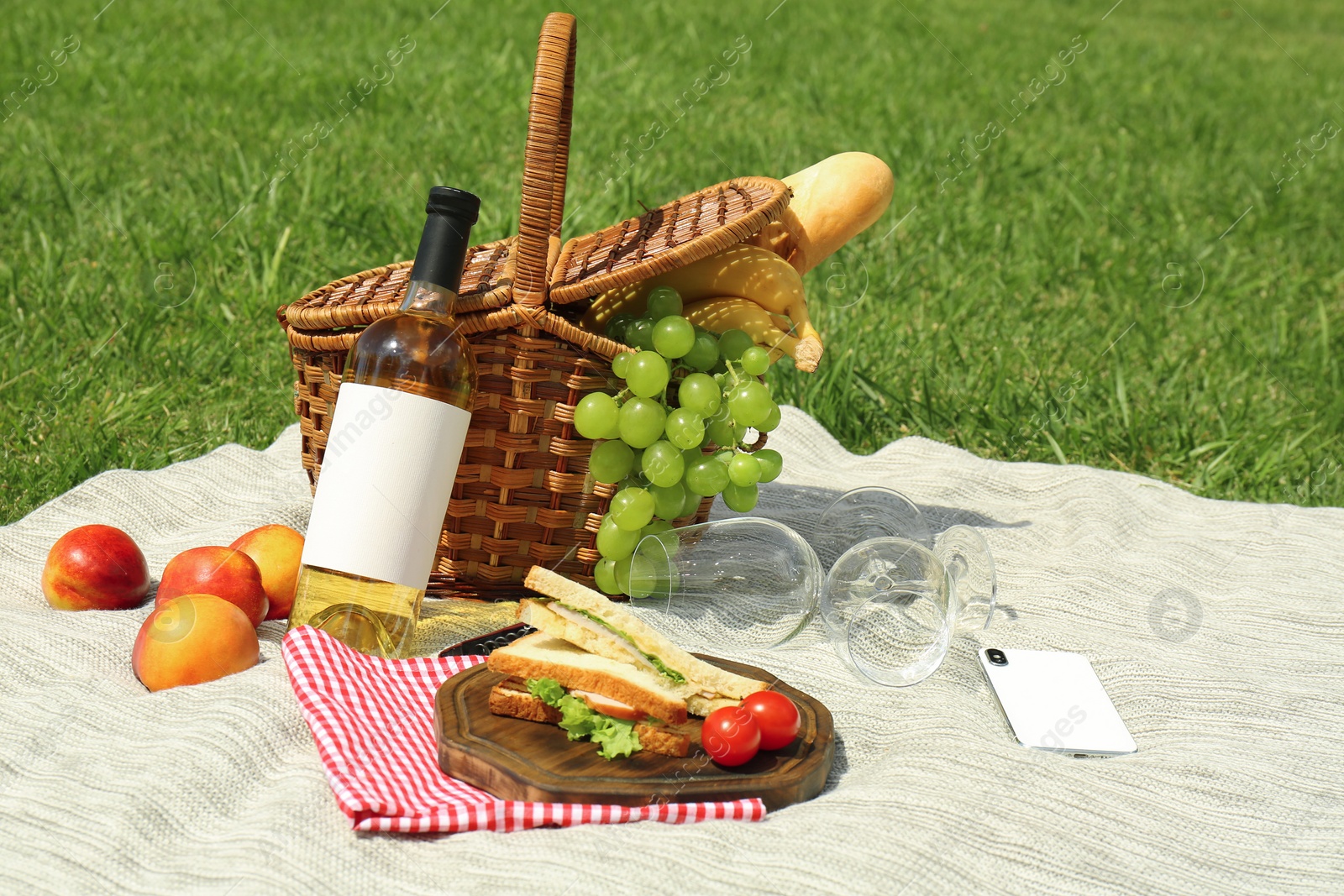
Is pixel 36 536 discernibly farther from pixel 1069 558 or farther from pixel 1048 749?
pixel 1069 558

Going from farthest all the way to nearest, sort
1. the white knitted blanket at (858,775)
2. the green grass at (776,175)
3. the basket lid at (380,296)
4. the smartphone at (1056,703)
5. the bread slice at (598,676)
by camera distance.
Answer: the green grass at (776,175)
the basket lid at (380,296)
the smartphone at (1056,703)
the bread slice at (598,676)
the white knitted blanket at (858,775)

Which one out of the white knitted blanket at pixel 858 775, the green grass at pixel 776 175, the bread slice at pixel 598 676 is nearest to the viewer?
the white knitted blanket at pixel 858 775

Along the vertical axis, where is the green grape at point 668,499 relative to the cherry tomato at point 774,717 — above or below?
above

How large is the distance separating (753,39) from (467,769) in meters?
6.17

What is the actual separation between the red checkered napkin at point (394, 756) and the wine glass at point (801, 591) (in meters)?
0.40

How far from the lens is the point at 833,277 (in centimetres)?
431

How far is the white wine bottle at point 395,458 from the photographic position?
75.2 inches

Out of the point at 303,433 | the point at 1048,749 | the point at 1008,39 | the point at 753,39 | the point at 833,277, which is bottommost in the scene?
the point at 1048,749

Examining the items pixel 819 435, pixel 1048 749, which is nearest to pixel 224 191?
pixel 819 435

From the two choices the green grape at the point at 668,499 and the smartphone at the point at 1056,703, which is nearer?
the smartphone at the point at 1056,703

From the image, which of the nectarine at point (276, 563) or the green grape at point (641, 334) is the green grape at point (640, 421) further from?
the nectarine at point (276, 563)

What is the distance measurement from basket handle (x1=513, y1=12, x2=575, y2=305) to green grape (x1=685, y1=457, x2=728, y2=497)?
0.42 m

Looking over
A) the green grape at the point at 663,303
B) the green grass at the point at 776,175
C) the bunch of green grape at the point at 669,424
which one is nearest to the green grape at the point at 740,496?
the bunch of green grape at the point at 669,424

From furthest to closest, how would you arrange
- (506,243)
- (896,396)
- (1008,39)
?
(1008,39)
(896,396)
(506,243)
